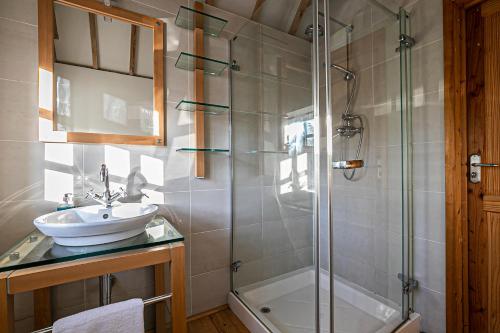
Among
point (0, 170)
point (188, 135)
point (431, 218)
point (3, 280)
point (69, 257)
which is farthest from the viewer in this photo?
point (188, 135)

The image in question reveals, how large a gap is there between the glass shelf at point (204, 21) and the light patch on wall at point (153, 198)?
1.17 metres

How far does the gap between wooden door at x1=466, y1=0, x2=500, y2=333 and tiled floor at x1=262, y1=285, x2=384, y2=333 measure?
0.59 m

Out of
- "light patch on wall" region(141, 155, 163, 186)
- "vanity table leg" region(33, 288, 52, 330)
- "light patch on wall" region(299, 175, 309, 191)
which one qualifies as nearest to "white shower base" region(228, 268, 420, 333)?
"light patch on wall" region(299, 175, 309, 191)

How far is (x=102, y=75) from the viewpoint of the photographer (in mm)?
1415

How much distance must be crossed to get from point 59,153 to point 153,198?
563 mm

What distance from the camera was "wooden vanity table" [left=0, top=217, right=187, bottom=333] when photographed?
0.83 m

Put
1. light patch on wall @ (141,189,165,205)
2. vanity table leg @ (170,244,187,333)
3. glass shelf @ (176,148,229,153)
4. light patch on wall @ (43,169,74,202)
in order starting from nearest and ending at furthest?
vanity table leg @ (170,244,187,333), light patch on wall @ (43,169,74,202), light patch on wall @ (141,189,165,205), glass shelf @ (176,148,229,153)

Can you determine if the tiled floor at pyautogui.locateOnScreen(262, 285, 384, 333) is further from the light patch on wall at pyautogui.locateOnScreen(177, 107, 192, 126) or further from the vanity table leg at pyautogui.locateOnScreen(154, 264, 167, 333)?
the light patch on wall at pyautogui.locateOnScreen(177, 107, 192, 126)

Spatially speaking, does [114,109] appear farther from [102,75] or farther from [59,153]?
[59,153]

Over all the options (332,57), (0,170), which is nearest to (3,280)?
(0,170)

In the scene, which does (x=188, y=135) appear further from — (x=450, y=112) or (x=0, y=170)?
(x=450, y=112)

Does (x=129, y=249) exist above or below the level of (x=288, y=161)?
below

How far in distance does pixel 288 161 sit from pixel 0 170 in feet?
5.05

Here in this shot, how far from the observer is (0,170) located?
1.19 meters
